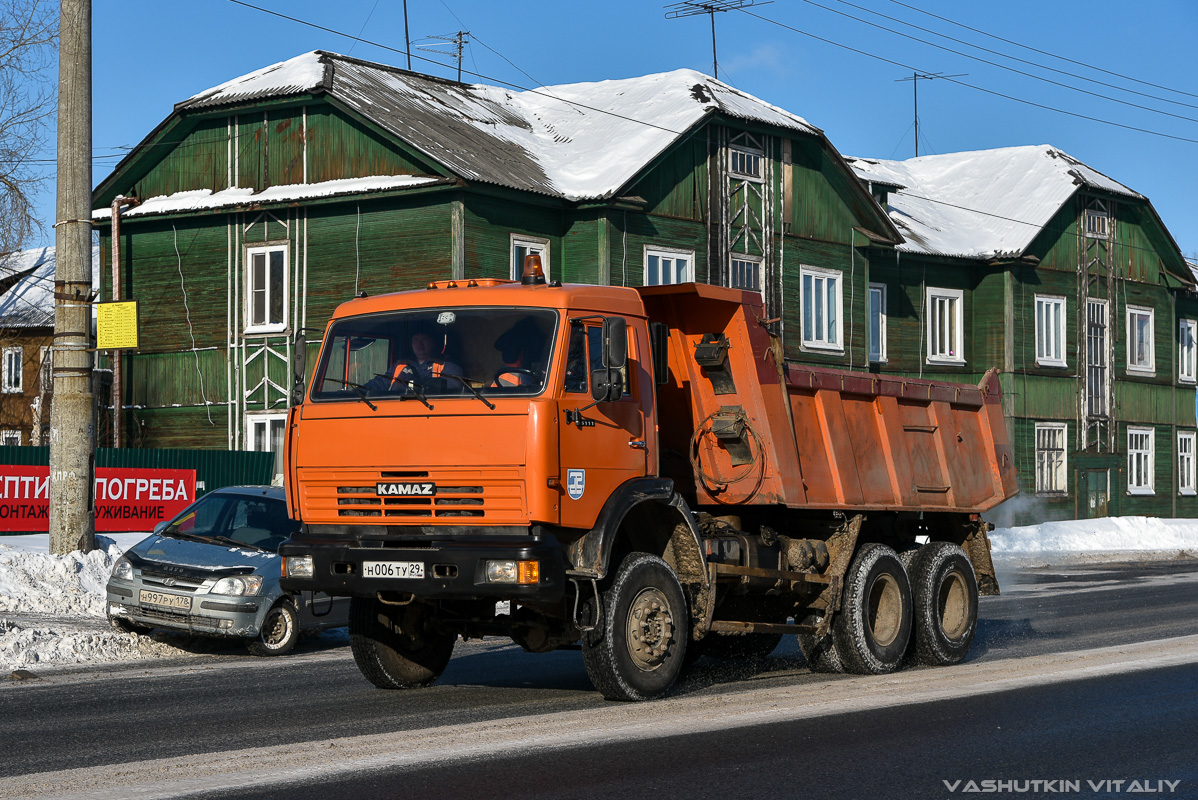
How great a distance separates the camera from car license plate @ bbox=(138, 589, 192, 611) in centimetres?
1301

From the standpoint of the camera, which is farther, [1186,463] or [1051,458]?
[1186,463]

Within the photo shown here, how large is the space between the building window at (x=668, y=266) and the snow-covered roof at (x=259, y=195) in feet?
18.8

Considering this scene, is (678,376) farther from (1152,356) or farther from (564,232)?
(1152,356)

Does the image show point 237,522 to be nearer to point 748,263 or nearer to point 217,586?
point 217,586

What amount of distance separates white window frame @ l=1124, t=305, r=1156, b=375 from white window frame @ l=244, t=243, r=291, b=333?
27.8m

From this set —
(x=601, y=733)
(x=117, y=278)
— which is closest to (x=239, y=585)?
(x=601, y=733)

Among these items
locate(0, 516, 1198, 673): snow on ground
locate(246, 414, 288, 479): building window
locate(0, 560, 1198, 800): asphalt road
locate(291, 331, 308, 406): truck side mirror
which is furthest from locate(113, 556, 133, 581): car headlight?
locate(246, 414, 288, 479): building window

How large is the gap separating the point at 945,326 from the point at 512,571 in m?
35.0

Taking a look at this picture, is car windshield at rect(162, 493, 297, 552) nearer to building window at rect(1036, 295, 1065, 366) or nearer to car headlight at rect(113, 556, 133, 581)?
car headlight at rect(113, 556, 133, 581)

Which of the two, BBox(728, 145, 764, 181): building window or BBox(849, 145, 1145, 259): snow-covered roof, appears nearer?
BBox(728, 145, 764, 181): building window

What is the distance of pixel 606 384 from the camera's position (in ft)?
31.4

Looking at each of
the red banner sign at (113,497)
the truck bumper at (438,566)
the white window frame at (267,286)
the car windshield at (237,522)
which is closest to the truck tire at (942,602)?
the truck bumper at (438,566)

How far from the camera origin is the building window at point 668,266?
105ft

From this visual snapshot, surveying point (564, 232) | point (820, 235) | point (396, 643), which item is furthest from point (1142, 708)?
point (820, 235)
